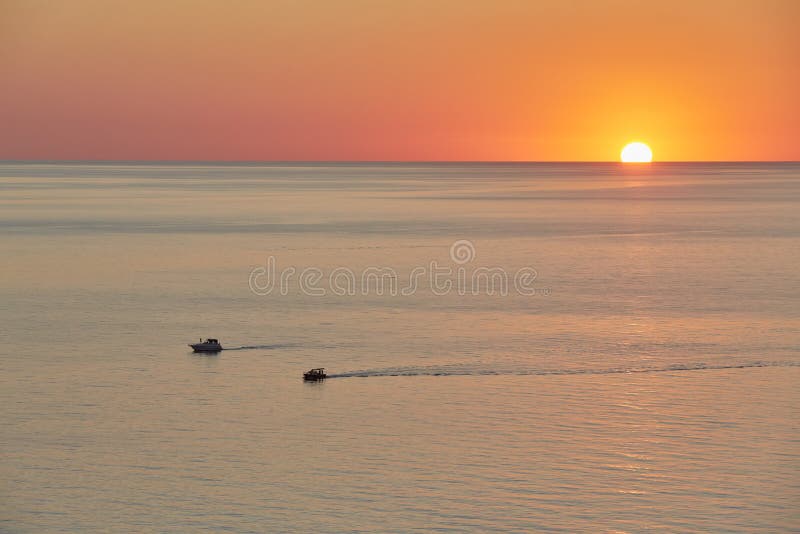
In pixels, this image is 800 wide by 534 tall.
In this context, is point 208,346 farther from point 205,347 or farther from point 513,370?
point 513,370

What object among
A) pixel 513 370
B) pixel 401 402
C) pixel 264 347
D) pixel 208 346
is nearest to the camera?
pixel 401 402

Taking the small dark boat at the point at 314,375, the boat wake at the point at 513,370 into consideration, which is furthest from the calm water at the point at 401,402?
the small dark boat at the point at 314,375

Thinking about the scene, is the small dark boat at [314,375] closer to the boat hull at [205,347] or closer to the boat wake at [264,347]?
the boat hull at [205,347]

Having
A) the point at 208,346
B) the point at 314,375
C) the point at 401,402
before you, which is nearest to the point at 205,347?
the point at 208,346

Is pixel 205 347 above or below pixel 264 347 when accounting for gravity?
below

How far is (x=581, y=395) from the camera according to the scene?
60.5 metres

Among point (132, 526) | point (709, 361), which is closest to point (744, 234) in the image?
point (709, 361)

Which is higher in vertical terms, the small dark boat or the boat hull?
the boat hull

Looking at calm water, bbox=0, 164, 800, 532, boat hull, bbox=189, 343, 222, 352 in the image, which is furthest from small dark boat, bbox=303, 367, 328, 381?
boat hull, bbox=189, 343, 222, 352

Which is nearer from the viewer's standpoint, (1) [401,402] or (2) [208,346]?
(1) [401,402]

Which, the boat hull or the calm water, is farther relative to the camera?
the boat hull

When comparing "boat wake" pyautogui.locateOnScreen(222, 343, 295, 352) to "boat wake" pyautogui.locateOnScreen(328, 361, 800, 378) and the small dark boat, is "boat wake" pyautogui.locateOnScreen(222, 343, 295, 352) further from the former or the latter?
the small dark boat

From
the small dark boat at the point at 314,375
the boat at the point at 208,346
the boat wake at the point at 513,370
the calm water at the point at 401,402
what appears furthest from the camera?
the boat at the point at 208,346

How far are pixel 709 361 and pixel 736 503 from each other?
25386 millimetres
